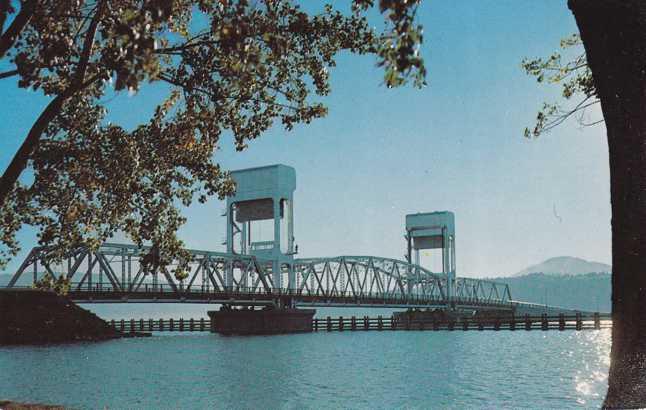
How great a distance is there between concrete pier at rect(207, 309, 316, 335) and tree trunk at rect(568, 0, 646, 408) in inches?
3584

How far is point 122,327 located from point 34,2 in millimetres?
97680

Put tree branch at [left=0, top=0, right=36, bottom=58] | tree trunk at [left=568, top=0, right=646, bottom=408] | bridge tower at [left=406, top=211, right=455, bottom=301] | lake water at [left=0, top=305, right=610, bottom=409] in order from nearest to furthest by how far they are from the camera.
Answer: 1. tree trunk at [left=568, top=0, right=646, bottom=408]
2. tree branch at [left=0, top=0, right=36, bottom=58]
3. lake water at [left=0, top=305, right=610, bottom=409]
4. bridge tower at [left=406, top=211, right=455, bottom=301]

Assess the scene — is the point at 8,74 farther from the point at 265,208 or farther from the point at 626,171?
the point at 265,208

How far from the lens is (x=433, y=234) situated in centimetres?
14788

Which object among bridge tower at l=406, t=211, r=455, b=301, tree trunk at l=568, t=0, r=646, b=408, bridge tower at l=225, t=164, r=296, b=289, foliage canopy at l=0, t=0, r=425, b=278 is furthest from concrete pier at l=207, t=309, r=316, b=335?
tree trunk at l=568, t=0, r=646, b=408

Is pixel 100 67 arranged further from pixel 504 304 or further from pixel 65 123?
pixel 504 304

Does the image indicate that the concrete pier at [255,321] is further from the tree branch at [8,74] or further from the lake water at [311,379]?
the tree branch at [8,74]

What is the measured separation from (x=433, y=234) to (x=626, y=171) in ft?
457

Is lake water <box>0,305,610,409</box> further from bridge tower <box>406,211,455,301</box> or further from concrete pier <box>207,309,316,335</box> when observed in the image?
bridge tower <box>406,211,455,301</box>

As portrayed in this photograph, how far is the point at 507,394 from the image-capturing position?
29.8 m

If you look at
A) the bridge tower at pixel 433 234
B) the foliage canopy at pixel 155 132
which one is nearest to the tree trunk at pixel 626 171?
the foliage canopy at pixel 155 132

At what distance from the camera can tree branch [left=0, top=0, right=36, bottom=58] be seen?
15.0m

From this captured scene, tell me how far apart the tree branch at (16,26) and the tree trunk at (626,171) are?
1040cm

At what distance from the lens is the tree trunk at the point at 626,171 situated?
965 cm
